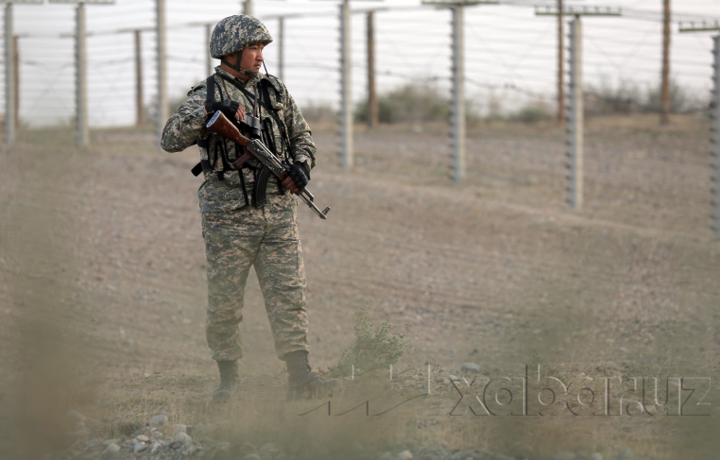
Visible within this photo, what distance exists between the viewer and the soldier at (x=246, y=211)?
340 cm

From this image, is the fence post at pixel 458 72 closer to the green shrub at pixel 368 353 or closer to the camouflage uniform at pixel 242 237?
the green shrub at pixel 368 353

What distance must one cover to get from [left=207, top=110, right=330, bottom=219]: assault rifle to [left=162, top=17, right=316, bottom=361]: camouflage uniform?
70mm

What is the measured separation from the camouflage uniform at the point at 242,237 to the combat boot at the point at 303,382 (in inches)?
2.0

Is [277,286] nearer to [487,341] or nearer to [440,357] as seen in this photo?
[440,357]

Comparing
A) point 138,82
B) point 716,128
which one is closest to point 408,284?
point 716,128

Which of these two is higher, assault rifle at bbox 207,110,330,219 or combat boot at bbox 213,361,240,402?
assault rifle at bbox 207,110,330,219

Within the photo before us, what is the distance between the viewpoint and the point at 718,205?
10.0 metres

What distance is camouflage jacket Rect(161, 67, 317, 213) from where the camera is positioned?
3287mm

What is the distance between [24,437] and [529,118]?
70.9ft

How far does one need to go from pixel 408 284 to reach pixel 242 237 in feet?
12.4

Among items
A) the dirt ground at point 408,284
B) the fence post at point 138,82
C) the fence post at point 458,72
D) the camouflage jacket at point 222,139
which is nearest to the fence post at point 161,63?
the dirt ground at point 408,284

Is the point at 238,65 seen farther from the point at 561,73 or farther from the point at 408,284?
the point at 561,73

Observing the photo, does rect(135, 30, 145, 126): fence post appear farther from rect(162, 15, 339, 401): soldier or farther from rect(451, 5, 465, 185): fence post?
rect(162, 15, 339, 401): soldier
